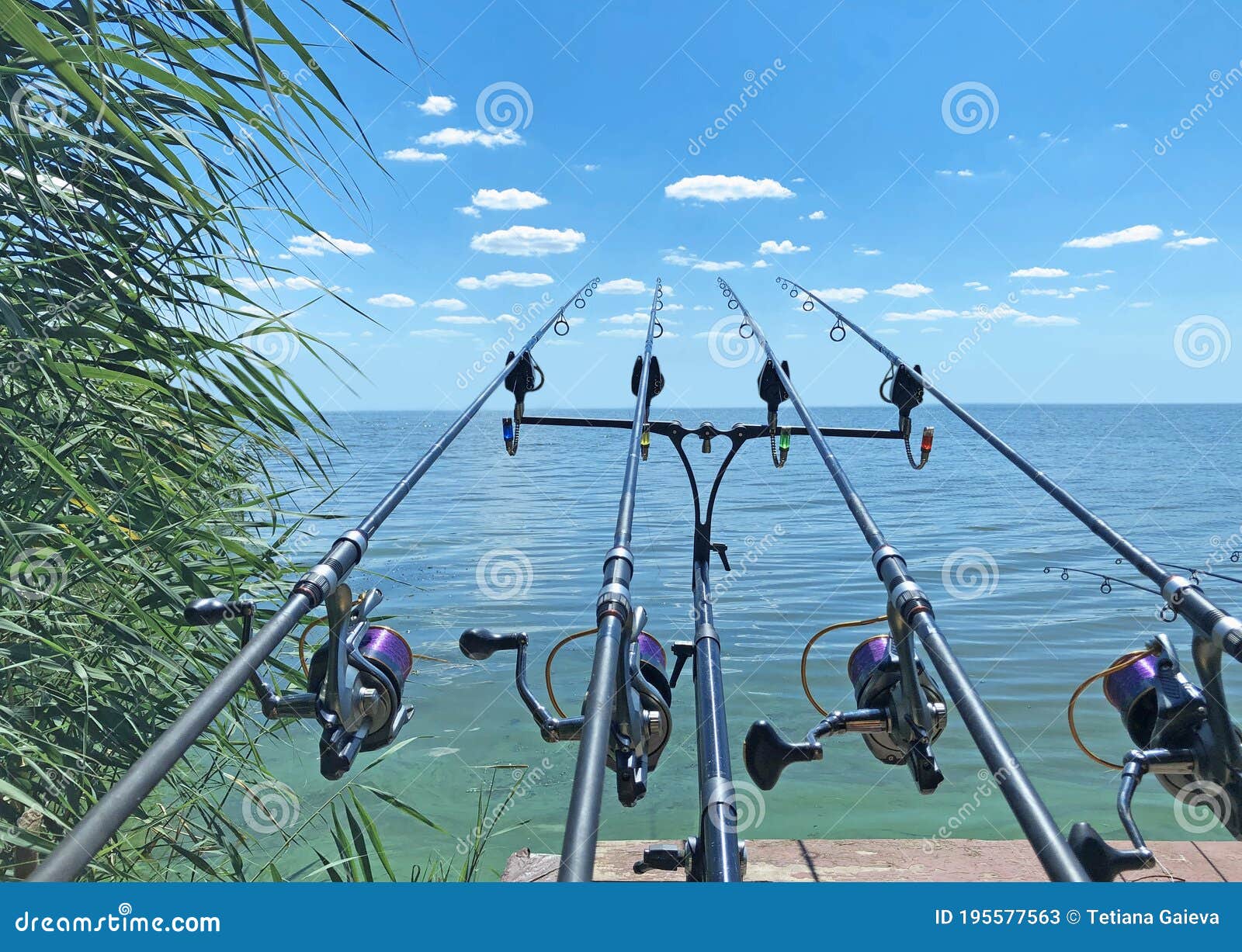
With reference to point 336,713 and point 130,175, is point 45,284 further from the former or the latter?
point 336,713

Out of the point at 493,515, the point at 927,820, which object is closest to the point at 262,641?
the point at 927,820

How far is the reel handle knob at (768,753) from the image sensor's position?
152 cm

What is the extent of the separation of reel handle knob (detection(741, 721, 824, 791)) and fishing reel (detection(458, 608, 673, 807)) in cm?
20

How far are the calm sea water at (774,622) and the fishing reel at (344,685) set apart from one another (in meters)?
1.07

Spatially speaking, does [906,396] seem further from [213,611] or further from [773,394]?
[213,611]

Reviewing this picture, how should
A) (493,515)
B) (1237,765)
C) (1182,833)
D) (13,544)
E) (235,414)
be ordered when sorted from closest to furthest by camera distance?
(1237,765) → (13,544) → (235,414) → (1182,833) → (493,515)

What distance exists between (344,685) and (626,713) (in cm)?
62

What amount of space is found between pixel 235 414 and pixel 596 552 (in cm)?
860

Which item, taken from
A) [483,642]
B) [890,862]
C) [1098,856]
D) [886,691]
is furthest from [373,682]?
[890,862]

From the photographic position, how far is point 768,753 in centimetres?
152

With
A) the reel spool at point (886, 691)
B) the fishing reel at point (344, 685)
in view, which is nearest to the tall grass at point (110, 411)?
the fishing reel at point (344, 685)

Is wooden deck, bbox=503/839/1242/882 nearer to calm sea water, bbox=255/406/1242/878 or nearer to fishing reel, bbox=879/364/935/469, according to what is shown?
calm sea water, bbox=255/406/1242/878

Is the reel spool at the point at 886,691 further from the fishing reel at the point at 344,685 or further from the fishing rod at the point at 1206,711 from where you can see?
the fishing reel at the point at 344,685

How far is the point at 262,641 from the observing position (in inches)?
48.7
